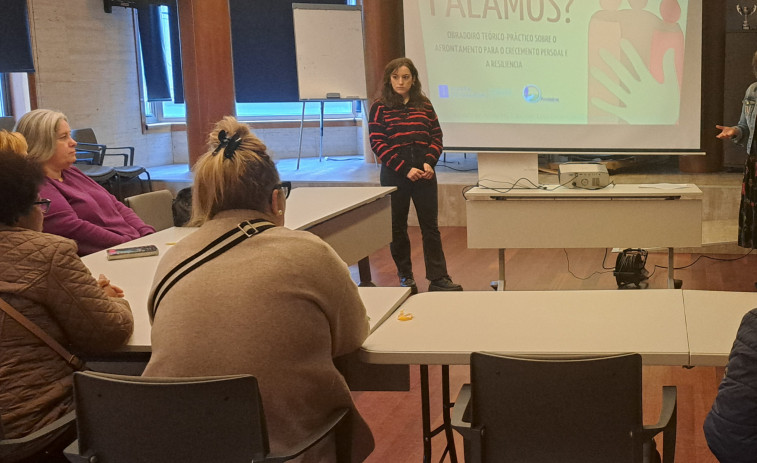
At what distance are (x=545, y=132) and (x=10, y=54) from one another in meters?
4.96

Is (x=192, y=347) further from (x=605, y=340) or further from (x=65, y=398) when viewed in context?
(x=605, y=340)

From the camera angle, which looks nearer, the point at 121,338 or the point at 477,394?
the point at 477,394

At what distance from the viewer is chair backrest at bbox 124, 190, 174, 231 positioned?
433 cm

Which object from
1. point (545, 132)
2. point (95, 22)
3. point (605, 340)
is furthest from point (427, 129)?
point (95, 22)

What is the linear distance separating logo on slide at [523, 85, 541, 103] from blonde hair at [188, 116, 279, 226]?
405 centimetres

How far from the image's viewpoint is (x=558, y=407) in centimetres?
188

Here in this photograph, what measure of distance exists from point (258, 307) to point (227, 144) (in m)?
0.44

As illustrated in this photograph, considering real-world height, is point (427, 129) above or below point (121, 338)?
above

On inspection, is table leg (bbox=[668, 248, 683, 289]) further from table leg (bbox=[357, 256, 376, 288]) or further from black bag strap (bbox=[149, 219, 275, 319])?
black bag strap (bbox=[149, 219, 275, 319])

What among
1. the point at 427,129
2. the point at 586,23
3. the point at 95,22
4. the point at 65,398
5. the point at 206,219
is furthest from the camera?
the point at 95,22

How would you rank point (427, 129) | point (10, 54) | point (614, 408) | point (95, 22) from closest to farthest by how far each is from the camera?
point (614, 408) → point (427, 129) → point (10, 54) → point (95, 22)

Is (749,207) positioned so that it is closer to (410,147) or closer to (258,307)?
(410,147)

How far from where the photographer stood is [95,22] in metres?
9.22

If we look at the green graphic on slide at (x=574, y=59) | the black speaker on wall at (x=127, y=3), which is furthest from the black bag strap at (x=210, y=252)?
the black speaker on wall at (x=127, y=3)
